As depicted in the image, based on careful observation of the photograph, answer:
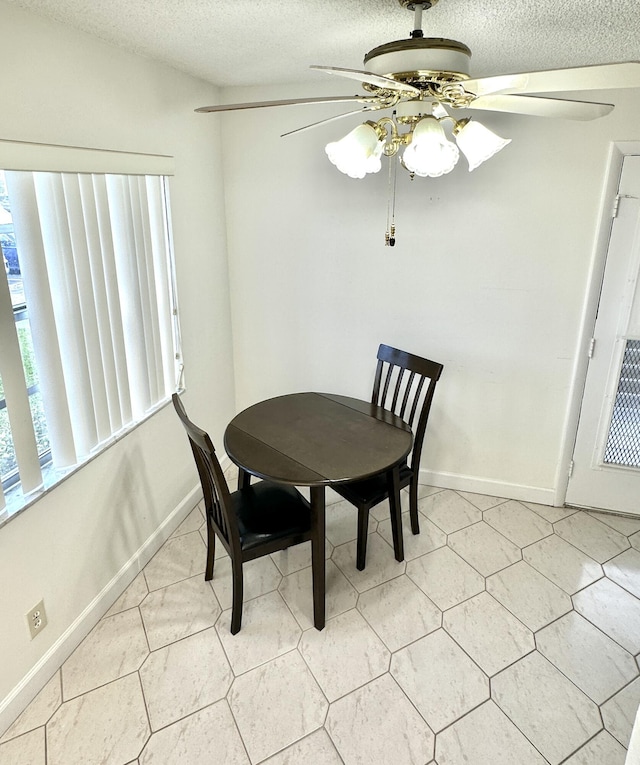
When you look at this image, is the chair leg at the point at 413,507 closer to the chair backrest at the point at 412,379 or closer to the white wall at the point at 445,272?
the chair backrest at the point at 412,379

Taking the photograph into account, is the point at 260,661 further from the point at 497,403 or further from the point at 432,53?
the point at 432,53

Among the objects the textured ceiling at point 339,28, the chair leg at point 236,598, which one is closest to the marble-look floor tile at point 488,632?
the chair leg at point 236,598

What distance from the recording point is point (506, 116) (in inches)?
96.9

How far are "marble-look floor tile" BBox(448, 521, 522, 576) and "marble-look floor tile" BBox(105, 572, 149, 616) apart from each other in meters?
1.55

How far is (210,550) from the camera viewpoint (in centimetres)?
230

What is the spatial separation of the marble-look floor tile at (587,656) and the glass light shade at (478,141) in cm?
189

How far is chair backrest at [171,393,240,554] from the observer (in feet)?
6.00

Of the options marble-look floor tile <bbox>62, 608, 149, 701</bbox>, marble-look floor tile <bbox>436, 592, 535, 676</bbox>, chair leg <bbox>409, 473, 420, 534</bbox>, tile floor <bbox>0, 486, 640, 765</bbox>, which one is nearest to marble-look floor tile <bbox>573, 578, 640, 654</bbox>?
tile floor <bbox>0, 486, 640, 765</bbox>

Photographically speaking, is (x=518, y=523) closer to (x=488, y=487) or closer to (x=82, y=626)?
(x=488, y=487)

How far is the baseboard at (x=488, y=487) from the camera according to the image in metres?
3.02

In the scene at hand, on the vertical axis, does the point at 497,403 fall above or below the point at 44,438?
below

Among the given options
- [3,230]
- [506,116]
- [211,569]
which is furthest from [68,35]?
[211,569]

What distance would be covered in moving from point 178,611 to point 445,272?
7.06 ft

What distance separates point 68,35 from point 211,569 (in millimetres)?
2186
